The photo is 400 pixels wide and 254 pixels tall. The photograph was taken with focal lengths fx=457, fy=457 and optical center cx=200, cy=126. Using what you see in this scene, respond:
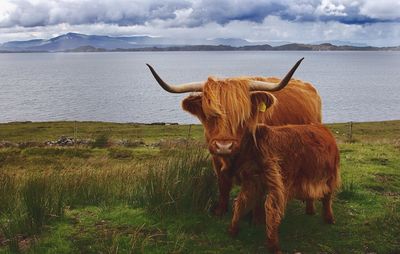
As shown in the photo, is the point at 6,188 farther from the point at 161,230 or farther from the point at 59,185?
the point at 161,230

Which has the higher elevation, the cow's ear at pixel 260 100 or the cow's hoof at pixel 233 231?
the cow's ear at pixel 260 100

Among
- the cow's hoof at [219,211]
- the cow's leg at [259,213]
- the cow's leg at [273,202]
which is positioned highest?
the cow's leg at [273,202]

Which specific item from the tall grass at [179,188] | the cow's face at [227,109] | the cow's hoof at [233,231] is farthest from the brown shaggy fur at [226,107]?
the tall grass at [179,188]

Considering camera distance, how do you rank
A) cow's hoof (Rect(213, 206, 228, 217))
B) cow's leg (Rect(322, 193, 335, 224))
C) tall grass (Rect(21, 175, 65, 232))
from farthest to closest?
cow's hoof (Rect(213, 206, 228, 217)), cow's leg (Rect(322, 193, 335, 224)), tall grass (Rect(21, 175, 65, 232))

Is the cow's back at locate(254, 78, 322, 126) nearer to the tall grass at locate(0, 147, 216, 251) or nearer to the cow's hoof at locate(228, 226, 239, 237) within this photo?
the tall grass at locate(0, 147, 216, 251)

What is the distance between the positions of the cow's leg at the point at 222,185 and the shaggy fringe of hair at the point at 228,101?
1144 mm

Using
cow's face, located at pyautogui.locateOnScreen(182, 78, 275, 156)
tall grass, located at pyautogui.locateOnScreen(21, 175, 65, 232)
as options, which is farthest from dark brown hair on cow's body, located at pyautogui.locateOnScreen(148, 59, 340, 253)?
tall grass, located at pyautogui.locateOnScreen(21, 175, 65, 232)

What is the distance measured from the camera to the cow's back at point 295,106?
7.57 metres

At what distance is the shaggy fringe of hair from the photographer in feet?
17.2

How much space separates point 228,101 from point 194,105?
19.5 inches

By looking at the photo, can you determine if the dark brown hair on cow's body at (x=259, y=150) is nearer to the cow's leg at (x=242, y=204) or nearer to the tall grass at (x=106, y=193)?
the cow's leg at (x=242, y=204)

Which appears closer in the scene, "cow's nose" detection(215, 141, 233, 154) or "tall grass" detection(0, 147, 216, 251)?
"cow's nose" detection(215, 141, 233, 154)

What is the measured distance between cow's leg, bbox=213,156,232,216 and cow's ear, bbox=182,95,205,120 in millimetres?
966

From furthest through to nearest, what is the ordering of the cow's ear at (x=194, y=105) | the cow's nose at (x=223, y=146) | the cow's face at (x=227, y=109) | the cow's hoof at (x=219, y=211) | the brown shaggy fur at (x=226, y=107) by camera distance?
the cow's hoof at (x=219, y=211), the cow's ear at (x=194, y=105), the brown shaggy fur at (x=226, y=107), the cow's face at (x=227, y=109), the cow's nose at (x=223, y=146)
